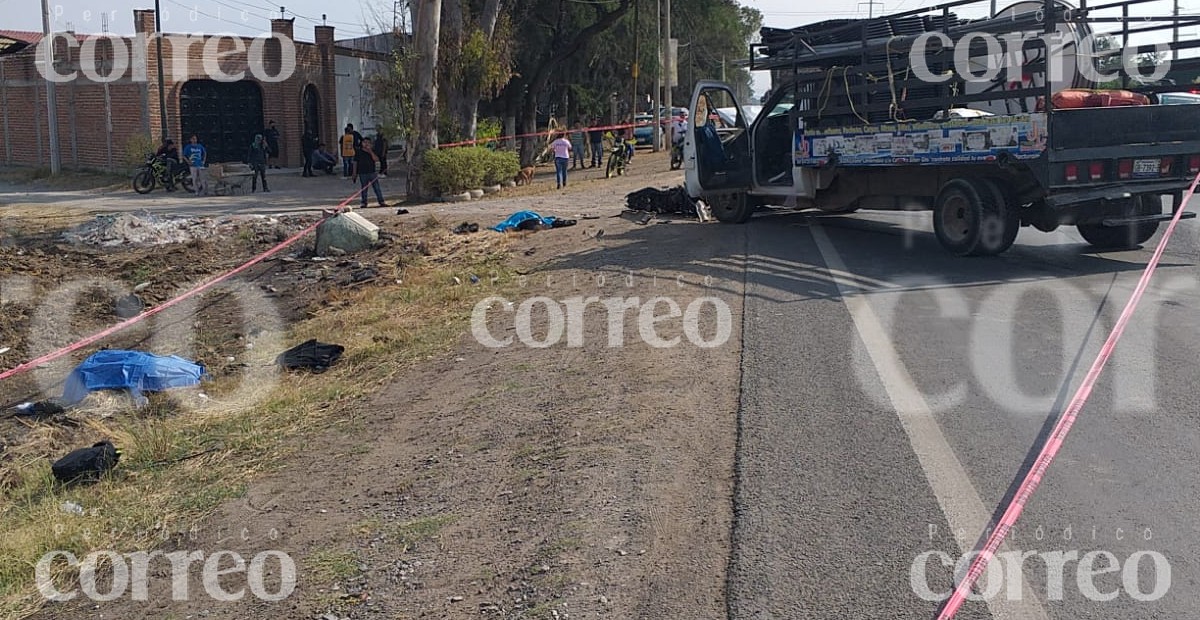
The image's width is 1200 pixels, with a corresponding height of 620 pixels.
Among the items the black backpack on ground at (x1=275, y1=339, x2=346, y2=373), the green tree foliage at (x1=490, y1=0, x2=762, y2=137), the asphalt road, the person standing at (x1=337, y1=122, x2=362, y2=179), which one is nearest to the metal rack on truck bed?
the asphalt road

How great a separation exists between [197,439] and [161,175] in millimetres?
22400

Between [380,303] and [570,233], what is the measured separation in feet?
12.5

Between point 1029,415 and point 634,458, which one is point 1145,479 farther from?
point 634,458

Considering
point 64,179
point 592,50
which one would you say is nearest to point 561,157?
point 592,50

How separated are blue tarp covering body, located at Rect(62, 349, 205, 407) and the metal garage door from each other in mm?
26724

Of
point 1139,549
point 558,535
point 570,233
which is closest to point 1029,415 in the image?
point 1139,549

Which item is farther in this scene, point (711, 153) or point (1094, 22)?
Answer: point (711, 153)

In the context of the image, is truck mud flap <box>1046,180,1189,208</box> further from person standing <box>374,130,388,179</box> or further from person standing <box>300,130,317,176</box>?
person standing <box>300,130,317,176</box>

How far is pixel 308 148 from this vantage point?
34.9 meters

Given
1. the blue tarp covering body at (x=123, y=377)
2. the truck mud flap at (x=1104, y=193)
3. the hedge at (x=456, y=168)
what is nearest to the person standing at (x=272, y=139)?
the hedge at (x=456, y=168)

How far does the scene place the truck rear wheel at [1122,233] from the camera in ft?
39.8

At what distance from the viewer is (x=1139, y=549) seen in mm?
4609

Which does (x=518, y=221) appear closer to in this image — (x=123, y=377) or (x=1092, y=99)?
(x=123, y=377)

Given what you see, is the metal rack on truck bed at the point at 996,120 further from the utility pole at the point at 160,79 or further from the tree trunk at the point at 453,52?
the utility pole at the point at 160,79
